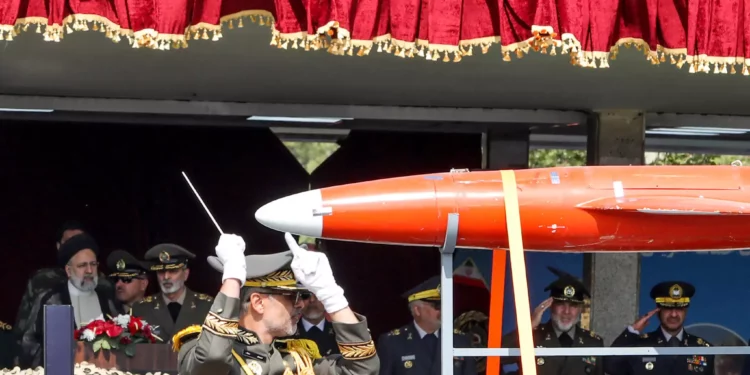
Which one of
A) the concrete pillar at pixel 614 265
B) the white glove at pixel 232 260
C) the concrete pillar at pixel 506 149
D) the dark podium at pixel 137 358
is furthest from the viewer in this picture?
the concrete pillar at pixel 506 149

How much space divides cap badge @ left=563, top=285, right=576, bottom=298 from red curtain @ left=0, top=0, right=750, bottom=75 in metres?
2.41

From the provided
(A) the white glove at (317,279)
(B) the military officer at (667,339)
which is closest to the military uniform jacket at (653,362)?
(B) the military officer at (667,339)

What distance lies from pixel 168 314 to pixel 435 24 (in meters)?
3.02

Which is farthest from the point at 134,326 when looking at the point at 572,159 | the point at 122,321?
the point at 572,159

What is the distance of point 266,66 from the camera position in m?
6.51

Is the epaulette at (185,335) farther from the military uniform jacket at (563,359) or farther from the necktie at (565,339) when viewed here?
the necktie at (565,339)

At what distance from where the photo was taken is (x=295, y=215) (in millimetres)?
4969

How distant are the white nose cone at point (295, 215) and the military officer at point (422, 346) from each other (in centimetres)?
247

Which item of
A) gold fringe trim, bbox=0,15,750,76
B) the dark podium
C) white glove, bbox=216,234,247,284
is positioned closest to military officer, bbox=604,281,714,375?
gold fringe trim, bbox=0,15,750,76

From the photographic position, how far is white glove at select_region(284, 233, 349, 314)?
424 centimetres

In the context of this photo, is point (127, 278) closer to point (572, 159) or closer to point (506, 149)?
point (506, 149)

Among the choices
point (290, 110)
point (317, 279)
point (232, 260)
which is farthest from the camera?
point (290, 110)

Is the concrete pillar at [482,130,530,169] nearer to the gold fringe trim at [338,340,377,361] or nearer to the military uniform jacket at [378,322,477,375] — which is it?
the military uniform jacket at [378,322,477,375]

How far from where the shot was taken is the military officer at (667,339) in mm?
7551
